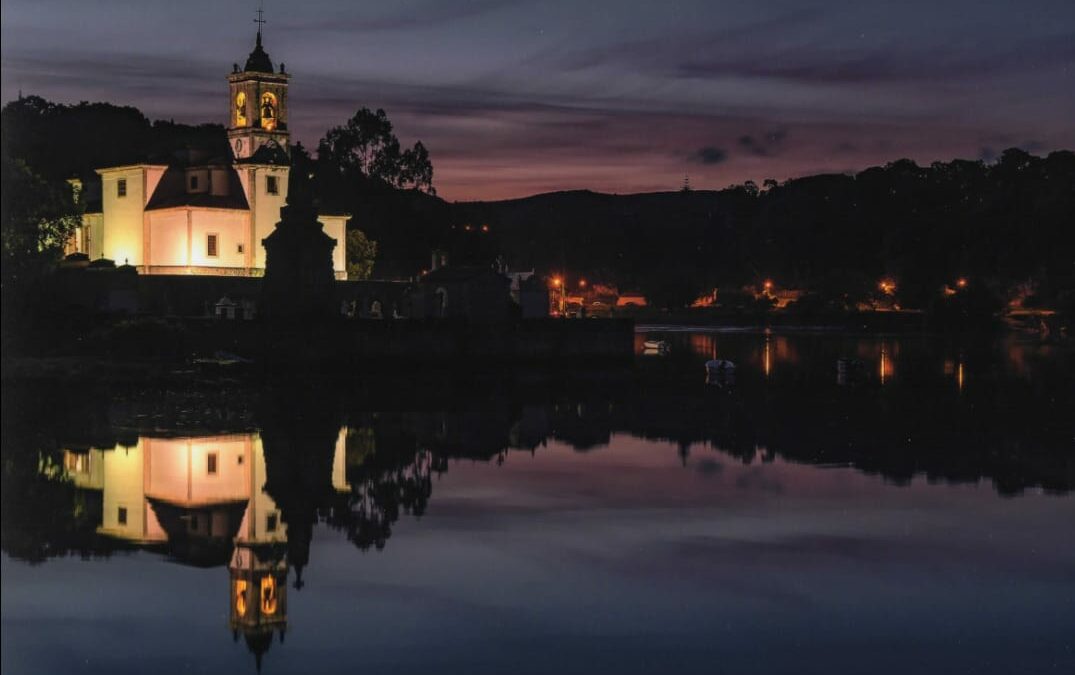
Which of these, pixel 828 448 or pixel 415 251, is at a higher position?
pixel 415 251

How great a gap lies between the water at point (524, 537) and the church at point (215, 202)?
131 feet

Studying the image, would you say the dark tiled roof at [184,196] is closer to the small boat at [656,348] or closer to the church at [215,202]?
the church at [215,202]

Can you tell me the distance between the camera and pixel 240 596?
84.9ft

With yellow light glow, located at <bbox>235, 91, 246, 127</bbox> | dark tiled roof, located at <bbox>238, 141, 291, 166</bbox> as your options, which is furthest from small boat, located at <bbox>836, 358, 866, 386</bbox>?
yellow light glow, located at <bbox>235, 91, 246, 127</bbox>

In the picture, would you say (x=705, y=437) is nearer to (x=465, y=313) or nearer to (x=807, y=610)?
(x=807, y=610)

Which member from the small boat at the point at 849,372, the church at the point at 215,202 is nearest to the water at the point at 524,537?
the small boat at the point at 849,372

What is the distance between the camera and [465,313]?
87.9 metres

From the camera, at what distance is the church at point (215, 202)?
98.6 meters

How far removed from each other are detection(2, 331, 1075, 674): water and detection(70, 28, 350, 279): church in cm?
3992

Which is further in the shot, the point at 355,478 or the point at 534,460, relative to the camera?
the point at 534,460

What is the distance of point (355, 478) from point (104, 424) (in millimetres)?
12223

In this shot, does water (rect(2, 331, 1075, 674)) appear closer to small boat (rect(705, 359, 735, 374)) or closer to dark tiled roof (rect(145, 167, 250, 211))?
small boat (rect(705, 359, 735, 374))

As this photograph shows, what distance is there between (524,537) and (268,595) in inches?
291

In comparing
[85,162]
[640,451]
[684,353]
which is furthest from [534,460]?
[85,162]
